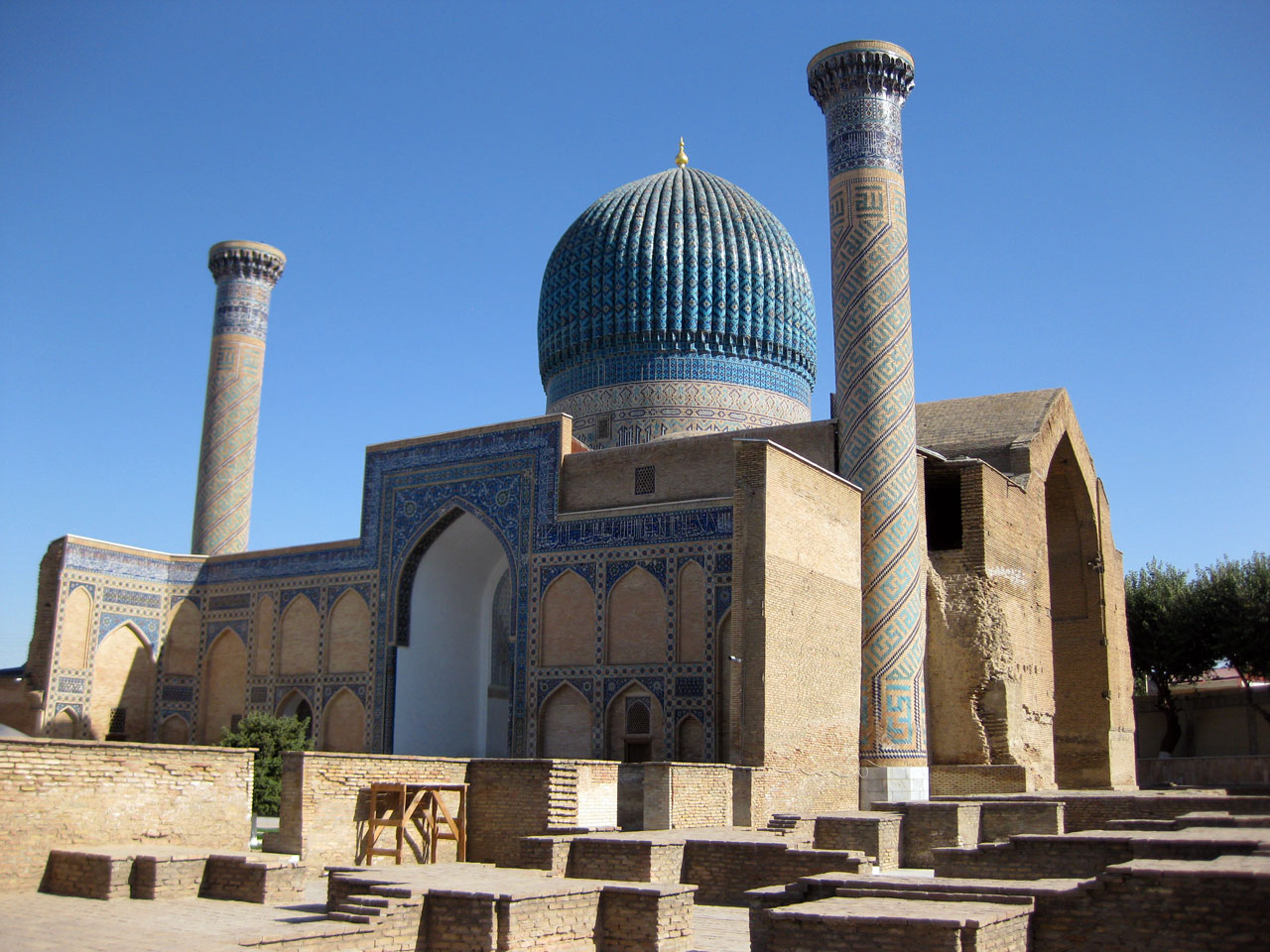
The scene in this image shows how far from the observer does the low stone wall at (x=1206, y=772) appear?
57.7ft

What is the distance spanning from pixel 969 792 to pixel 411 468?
7.88 m

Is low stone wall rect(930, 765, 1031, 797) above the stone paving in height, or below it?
above

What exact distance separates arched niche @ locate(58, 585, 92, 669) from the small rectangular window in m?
7.74

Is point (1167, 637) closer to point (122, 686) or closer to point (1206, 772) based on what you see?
point (1206, 772)

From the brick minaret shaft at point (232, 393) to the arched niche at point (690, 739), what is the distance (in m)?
9.32

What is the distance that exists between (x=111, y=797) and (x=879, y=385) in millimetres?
7964

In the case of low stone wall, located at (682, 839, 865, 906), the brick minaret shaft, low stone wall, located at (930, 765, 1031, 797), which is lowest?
low stone wall, located at (682, 839, 865, 906)

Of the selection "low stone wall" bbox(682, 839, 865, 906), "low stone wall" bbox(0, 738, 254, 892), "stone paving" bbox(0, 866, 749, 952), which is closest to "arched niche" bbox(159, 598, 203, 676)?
"low stone wall" bbox(0, 738, 254, 892)

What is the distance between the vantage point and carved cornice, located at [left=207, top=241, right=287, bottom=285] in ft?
68.9

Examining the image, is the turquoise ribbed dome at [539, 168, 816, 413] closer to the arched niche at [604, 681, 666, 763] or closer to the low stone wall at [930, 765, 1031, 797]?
the arched niche at [604, 681, 666, 763]

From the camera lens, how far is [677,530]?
1348 centimetres

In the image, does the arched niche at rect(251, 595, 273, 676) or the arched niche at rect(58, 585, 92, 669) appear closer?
the arched niche at rect(58, 585, 92, 669)

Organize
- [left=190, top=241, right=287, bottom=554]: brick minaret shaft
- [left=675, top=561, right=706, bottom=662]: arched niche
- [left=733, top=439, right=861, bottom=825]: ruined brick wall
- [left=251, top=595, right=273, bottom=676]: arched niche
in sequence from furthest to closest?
[left=190, top=241, right=287, bottom=554]: brick minaret shaft
[left=251, top=595, right=273, bottom=676]: arched niche
[left=675, top=561, right=706, bottom=662]: arched niche
[left=733, top=439, right=861, bottom=825]: ruined brick wall

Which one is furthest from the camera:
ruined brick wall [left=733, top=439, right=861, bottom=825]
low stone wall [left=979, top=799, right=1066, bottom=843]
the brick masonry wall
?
ruined brick wall [left=733, top=439, right=861, bottom=825]
